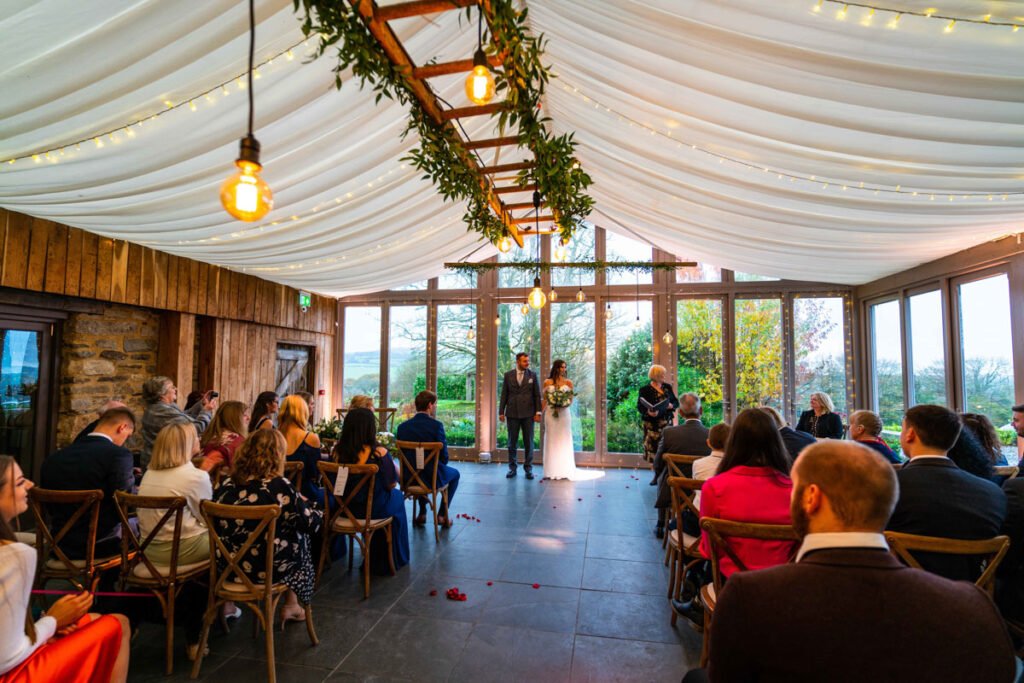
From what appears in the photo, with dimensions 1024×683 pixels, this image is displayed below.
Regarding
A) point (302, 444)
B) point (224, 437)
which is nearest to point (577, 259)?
point (302, 444)

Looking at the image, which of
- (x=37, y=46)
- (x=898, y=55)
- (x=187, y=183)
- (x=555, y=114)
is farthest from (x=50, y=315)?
(x=898, y=55)

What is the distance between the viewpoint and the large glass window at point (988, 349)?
418cm

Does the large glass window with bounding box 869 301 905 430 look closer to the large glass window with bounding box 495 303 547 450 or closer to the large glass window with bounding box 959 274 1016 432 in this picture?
the large glass window with bounding box 959 274 1016 432

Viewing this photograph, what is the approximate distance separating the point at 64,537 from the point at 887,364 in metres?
8.19

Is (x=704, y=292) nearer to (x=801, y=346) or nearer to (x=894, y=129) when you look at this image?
(x=801, y=346)

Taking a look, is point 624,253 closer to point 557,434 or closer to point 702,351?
point 702,351

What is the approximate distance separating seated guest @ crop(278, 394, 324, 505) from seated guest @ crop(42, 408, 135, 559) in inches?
40.5

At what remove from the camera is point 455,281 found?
7.86 metres

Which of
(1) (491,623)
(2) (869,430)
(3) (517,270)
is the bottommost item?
(1) (491,623)

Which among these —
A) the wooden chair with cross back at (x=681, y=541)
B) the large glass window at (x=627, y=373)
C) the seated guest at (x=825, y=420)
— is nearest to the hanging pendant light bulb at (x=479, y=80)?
the wooden chair with cross back at (x=681, y=541)

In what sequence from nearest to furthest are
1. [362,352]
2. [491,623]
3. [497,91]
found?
[497,91] < [491,623] < [362,352]

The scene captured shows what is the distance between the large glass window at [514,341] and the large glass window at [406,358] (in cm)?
136

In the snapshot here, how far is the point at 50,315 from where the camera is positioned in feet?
13.5

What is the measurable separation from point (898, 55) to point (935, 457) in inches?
68.3
